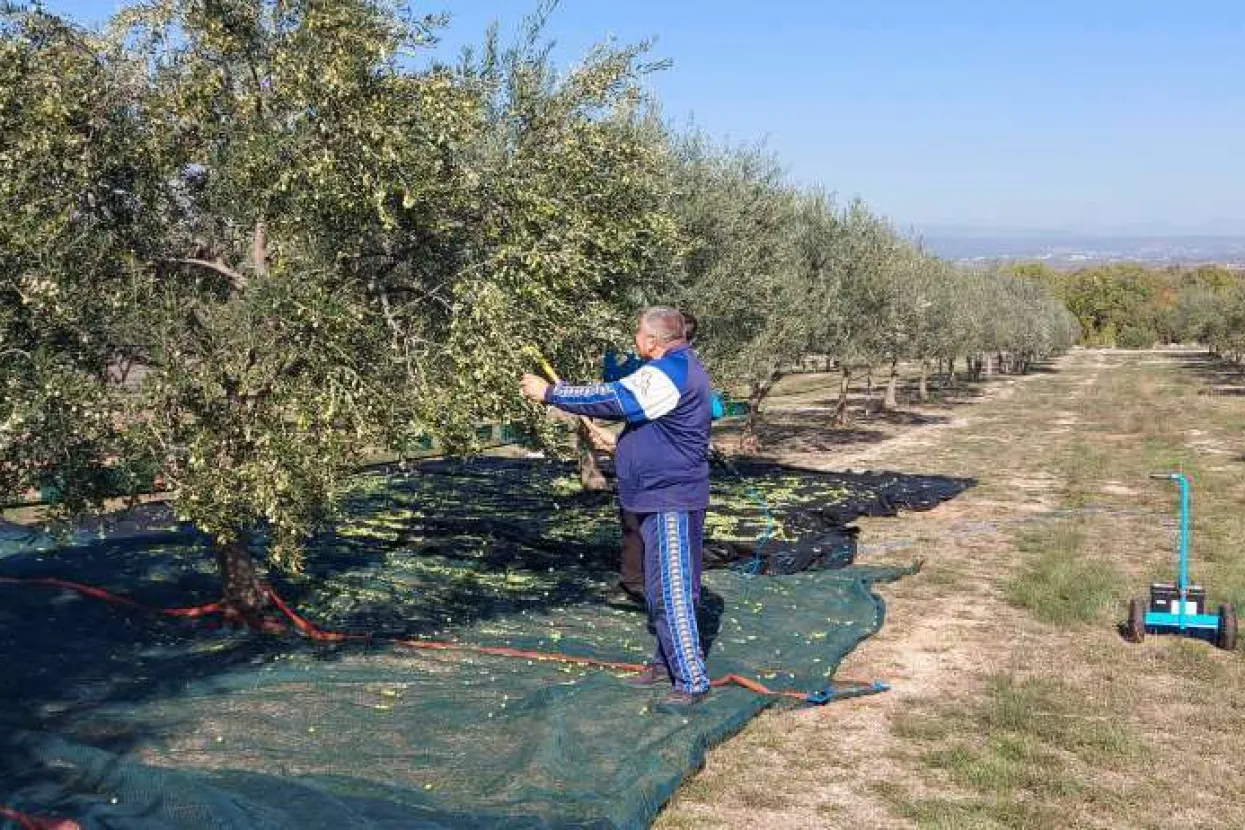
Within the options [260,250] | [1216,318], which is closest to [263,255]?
[260,250]

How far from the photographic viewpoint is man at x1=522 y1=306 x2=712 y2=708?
7.35m

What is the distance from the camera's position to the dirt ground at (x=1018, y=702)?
637 cm

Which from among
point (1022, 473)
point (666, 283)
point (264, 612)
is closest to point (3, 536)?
point (264, 612)

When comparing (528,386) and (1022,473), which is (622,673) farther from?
(1022,473)

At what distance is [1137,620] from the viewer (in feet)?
31.3

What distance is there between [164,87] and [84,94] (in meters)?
0.91

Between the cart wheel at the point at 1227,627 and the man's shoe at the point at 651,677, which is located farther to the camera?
the cart wheel at the point at 1227,627

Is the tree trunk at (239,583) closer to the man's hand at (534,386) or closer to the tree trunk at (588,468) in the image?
the man's hand at (534,386)

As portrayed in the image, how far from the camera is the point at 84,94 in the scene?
739 centimetres

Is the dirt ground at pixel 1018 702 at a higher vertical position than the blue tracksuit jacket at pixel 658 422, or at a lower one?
lower

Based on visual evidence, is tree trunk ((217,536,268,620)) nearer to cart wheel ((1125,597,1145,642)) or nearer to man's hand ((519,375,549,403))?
man's hand ((519,375,549,403))

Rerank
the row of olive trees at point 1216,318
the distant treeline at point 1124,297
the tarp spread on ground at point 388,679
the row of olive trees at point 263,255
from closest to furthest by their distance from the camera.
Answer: the tarp spread on ground at point 388,679, the row of olive trees at point 263,255, the row of olive trees at point 1216,318, the distant treeline at point 1124,297

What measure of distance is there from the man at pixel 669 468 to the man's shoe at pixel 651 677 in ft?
0.97

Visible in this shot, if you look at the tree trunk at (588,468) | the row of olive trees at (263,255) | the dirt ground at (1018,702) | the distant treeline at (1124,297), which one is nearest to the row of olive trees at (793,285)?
the tree trunk at (588,468)
